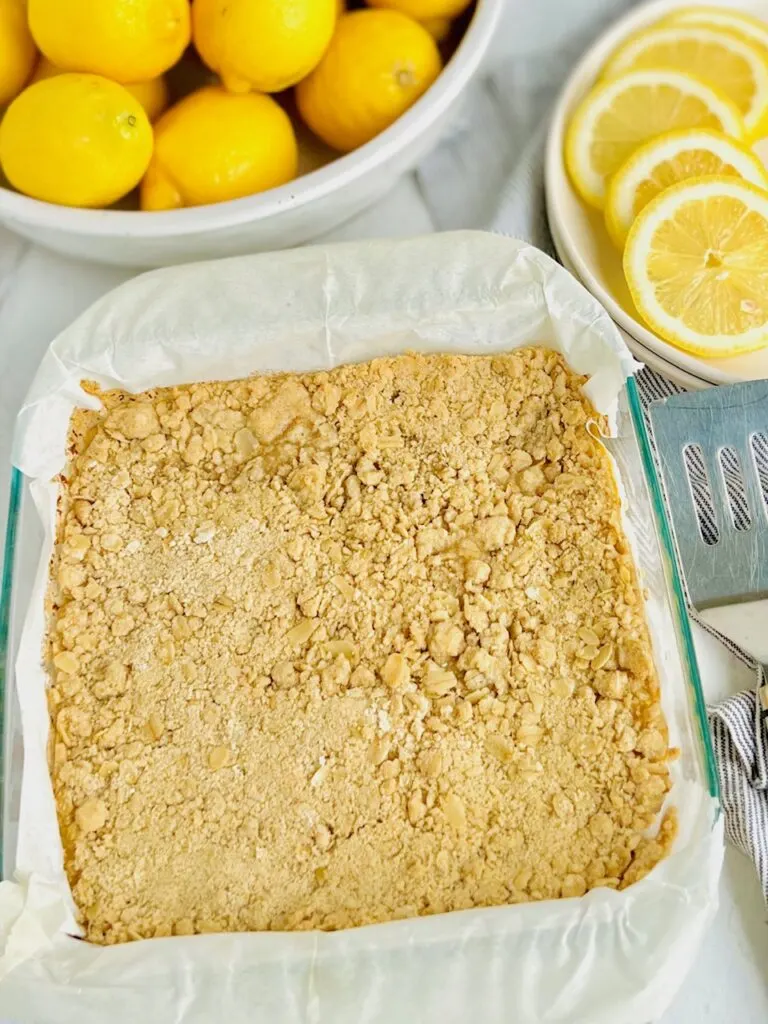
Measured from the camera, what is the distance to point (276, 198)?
0.80m

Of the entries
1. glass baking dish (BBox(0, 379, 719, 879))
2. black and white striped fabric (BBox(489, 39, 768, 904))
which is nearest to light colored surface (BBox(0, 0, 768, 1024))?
black and white striped fabric (BBox(489, 39, 768, 904))

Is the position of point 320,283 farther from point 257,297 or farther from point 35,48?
point 35,48

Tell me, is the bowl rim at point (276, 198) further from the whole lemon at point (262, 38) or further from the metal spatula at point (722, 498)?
the metal spatula at point (722, 498)

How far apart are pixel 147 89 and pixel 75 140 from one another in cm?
11

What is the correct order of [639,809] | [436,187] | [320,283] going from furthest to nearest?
[436,187], [320,283], [639,809]

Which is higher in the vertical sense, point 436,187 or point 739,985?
point 436,187

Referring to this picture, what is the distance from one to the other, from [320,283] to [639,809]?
0.44 metres

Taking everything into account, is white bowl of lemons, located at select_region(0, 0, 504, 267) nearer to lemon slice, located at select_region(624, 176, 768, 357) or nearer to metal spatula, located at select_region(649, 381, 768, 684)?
A: lemon slice, located at select_region(624, 176, 768, 357)

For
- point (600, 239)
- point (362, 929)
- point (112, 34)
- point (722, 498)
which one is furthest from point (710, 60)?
point (362, 929)

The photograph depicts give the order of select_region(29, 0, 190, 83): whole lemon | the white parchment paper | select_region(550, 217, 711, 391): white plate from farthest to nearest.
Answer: select_region(550, 217, 711, 391): white plate
select_region(29, 0, 190, 83): whole lemon
the white parchment paper

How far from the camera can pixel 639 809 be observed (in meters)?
0.68

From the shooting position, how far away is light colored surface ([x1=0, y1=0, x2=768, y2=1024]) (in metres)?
0.89

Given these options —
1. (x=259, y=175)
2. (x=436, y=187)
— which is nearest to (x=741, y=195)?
(x=436, y=187)

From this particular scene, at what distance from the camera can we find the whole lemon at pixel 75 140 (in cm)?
75
